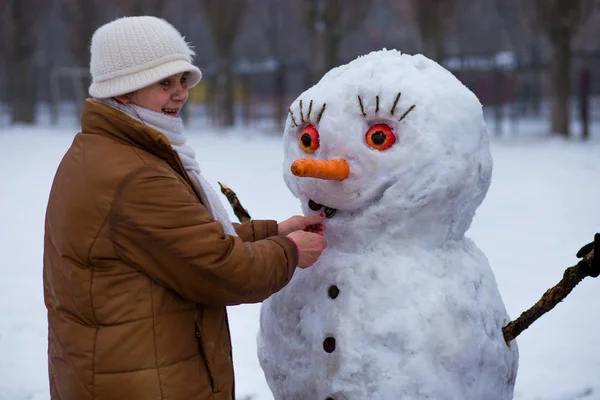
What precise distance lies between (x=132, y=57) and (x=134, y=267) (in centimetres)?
60

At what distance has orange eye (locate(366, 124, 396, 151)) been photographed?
2.58 meters

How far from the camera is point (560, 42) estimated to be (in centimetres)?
1605

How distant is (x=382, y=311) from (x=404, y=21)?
39048 mm

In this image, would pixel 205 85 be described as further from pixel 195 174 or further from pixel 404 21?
pixel 195 174

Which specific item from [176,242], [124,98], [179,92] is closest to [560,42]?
[179,92]

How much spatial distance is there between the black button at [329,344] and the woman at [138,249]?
0.39 m

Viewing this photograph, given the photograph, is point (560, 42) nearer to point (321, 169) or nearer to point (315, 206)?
point (315, 206)

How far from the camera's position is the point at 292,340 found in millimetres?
2793

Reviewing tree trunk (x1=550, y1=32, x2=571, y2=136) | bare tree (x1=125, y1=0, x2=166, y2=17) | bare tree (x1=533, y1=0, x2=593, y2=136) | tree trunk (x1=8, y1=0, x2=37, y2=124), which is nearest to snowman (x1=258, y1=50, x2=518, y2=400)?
bare tree (x1=533, y1=0, x2=593, y2=136)

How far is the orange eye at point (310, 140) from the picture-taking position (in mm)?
2725

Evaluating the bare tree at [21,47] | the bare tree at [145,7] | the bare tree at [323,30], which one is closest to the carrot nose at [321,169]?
the bare tree at [323,30]

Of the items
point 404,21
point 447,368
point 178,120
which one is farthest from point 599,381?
point 404,21

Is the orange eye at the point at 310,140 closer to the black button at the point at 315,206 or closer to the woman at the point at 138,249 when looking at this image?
the black button at the point at 315,206

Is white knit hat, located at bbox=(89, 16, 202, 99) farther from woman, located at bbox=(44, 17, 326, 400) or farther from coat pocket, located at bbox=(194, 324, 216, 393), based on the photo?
coat pocket, located at bbox=(194, 324, 216, 393)
